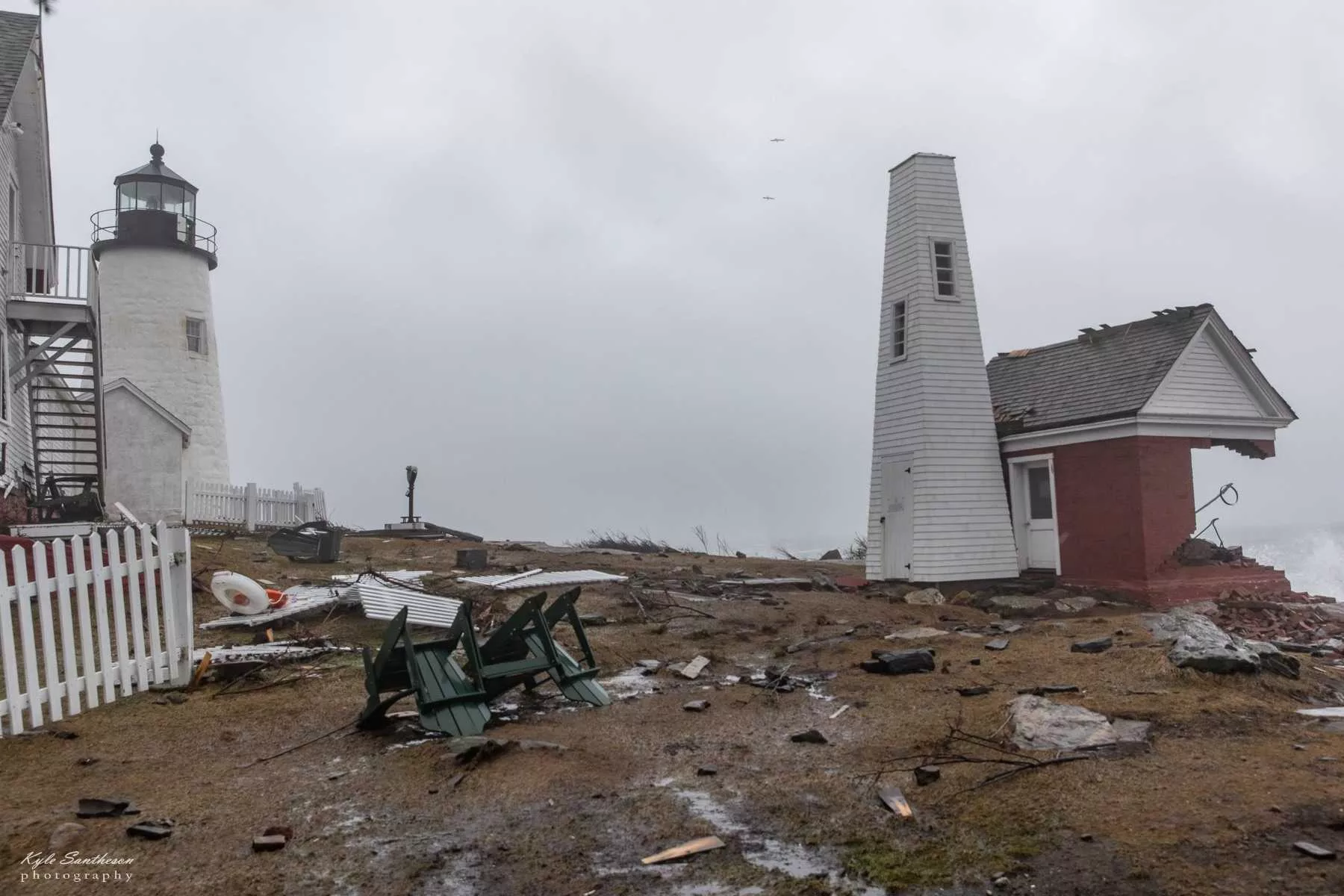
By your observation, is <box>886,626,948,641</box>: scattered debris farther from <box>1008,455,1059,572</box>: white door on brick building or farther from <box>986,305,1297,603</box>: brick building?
<box>1008,455,1059,572</box>: white door on brick building

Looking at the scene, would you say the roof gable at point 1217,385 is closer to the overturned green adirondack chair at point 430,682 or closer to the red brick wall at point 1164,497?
the red brick wall at point 1164,497

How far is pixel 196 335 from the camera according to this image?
2689 centimetres

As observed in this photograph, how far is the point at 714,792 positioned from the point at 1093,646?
502cm

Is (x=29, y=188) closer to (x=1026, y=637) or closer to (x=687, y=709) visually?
(x=687, y=709)

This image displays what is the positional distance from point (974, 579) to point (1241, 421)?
5.27m

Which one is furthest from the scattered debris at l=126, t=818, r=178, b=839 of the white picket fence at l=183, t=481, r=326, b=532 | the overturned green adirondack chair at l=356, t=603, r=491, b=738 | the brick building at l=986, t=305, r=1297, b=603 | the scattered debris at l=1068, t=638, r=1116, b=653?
the white picket fence at l=183, t=481, r=326, b=532

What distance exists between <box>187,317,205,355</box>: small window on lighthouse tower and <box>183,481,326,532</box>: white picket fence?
5.14 meters

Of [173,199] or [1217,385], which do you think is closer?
[1217,385]

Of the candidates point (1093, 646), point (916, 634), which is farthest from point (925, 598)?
point (1093, 646)

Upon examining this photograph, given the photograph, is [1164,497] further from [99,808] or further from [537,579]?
[99,808]

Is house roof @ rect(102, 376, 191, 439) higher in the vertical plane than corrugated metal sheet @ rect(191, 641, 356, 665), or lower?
higher

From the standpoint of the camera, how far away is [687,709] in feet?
23.9

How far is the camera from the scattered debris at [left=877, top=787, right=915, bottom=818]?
4.66m

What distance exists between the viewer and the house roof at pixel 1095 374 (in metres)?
15.2
